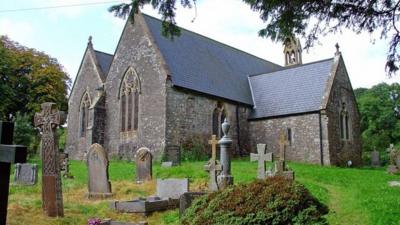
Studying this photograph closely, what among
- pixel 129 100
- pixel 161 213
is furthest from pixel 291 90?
pixel 161 213

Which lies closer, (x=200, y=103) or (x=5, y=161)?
(x=5, y=161)

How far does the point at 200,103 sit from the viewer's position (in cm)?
2578

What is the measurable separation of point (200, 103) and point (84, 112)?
10.5m

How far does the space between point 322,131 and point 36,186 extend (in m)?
17.1

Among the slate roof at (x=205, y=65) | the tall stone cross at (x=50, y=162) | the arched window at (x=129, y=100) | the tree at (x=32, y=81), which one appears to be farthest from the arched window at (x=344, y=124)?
the tree at (x=32, y=81)

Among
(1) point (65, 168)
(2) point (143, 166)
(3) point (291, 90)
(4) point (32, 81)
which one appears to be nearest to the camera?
(2) point (143, 166)

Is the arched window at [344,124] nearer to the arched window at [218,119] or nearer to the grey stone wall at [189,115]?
the grey stone wall at [189,115]

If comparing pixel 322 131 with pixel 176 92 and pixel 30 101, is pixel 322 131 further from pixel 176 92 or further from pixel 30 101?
pixel 30 101

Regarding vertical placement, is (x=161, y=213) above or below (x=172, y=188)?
below

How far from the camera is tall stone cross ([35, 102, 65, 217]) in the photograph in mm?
9711

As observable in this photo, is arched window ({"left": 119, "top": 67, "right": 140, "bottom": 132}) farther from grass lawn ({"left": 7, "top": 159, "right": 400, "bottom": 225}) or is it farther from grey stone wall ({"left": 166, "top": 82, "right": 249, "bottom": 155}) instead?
grass lawn ({"left": 7, "top": 159, "right": 400, "bottom": 225})

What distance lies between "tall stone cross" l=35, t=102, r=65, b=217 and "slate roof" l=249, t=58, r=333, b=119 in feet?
61.0

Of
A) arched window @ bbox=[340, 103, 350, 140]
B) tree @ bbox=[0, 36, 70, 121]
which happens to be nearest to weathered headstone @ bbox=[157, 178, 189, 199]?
arched window @ bbox=[340, 103, 350, 140]

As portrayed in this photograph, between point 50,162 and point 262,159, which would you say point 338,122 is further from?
point 50,162
